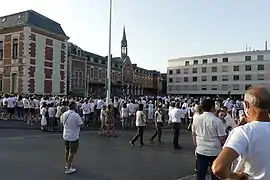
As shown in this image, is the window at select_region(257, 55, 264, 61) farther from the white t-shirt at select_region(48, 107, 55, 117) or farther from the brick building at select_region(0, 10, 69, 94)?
the white t-shirt at select_region(48, 107, 55, 117)

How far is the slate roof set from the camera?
41.2m

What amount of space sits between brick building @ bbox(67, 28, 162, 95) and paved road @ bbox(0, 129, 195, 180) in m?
48.7

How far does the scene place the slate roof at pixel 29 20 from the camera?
41231 mm

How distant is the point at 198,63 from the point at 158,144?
81974mm

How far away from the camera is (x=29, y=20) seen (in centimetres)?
4109

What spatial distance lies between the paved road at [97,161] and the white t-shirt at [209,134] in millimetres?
2407

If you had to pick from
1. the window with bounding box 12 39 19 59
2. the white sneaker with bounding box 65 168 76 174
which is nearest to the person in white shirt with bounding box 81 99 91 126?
the white sneaker with bounding box 65 168 76 174

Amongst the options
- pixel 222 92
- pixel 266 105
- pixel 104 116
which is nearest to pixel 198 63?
pixel 222 92

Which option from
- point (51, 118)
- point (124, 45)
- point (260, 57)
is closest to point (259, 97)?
point (51, 118)

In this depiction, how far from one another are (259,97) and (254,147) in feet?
1.28

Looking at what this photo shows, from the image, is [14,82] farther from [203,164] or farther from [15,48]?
[203,164]

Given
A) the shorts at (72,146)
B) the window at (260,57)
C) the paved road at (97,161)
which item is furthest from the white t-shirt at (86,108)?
the window at (260,57)

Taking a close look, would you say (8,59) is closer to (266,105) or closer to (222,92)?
(266,105)

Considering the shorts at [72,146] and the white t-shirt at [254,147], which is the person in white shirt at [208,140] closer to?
the white t-shirt at [254,147]
